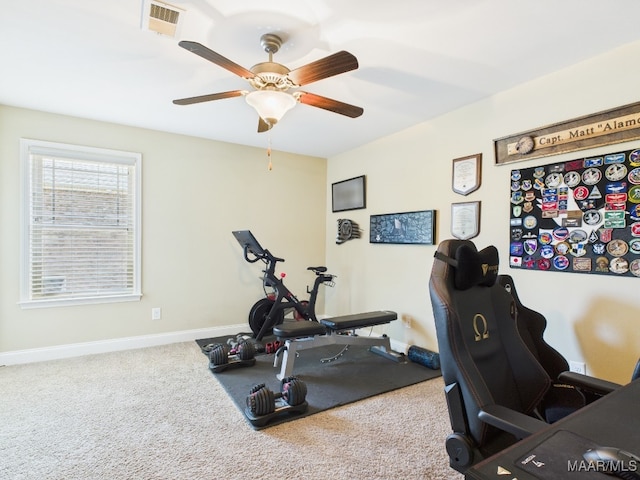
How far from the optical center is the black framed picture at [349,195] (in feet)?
14.8

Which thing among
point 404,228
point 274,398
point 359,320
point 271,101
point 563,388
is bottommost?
point 274,398

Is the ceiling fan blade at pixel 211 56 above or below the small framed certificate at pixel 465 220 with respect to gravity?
above

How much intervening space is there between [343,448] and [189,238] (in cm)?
310

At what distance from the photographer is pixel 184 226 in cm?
419

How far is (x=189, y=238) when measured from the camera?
422cm

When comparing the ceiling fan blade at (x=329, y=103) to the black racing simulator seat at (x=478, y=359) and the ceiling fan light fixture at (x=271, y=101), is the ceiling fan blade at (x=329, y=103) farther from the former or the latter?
the black racing simulator seat at (x=478, y=359)

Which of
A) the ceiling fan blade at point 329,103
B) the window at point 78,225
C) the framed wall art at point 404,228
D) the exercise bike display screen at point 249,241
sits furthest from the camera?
the exercise bike display screen at point 249,241

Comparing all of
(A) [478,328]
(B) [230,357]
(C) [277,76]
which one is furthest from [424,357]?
(C) [277,76]

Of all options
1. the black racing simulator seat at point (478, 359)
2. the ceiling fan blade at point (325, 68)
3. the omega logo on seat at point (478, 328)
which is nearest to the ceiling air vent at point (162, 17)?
the ceiling fan blade at point (325, 68)

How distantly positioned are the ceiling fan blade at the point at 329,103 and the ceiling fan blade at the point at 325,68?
0.68ft

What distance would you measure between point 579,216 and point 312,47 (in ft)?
7.35

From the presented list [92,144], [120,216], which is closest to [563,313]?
[120,216]

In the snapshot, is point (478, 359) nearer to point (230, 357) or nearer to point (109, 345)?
point (230, 357)

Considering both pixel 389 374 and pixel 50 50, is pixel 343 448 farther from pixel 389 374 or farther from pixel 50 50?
pixel 50 50
